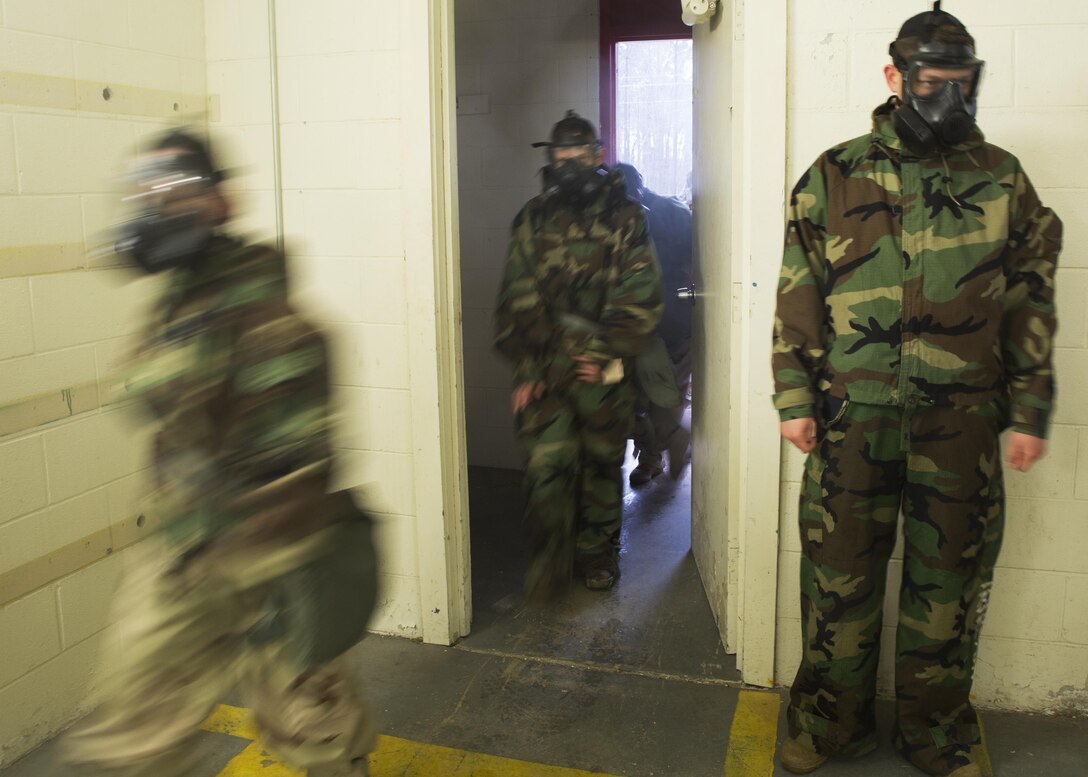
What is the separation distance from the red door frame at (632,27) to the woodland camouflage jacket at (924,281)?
3.37 metres

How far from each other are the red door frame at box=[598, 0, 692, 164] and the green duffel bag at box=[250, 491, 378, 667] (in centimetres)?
416

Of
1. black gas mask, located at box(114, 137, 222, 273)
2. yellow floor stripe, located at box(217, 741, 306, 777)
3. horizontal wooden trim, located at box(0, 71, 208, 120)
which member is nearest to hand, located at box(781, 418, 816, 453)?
black gas mask, located at box(114, 137, 222, 273)

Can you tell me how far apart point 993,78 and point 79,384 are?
2.84 metres

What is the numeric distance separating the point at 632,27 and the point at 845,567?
4108 millimetres

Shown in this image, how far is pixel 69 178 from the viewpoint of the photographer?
2.84 meters

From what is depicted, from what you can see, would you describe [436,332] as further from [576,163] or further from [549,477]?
[576,163]

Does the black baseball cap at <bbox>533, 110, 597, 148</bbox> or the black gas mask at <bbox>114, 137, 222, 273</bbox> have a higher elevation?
the black baseball cap at <bbox>533, 110, 597, 148</bbox>

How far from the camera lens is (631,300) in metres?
3.69

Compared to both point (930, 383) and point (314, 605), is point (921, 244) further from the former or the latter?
point (314, 605)

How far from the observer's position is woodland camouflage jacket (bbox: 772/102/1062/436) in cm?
234

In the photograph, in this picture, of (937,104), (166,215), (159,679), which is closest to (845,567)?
(937,104)

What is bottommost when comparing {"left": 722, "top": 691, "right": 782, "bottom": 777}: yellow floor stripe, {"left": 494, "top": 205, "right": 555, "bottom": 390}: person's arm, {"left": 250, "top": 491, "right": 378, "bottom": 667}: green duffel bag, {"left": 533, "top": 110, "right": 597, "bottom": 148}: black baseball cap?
{"left": 722, "top": 691, "right": 782, "bottom": 777}: yellow floor stripe

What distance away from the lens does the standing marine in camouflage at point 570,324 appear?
3695 mm

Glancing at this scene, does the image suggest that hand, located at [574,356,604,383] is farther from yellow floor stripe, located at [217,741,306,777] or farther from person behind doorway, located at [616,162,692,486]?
yellow floor stripe, located at [217,741,306,777]
